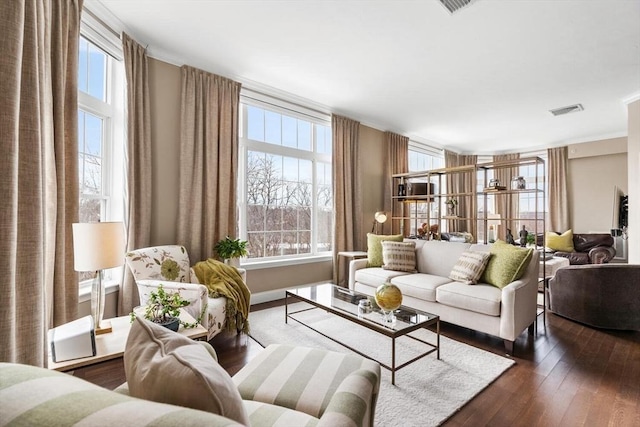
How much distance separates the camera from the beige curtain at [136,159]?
2811mm

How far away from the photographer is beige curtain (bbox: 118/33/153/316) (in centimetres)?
281

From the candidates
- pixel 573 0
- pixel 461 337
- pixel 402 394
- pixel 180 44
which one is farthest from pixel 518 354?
pixel 180 44

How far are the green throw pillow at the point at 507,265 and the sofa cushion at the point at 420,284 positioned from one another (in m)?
0.46

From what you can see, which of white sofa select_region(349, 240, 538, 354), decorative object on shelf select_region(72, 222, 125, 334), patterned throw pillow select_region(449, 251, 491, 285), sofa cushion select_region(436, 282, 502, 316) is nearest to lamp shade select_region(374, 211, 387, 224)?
white sofa select_region(349, 240, 538, 354)

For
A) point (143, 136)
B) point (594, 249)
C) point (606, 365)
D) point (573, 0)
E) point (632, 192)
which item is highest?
point (573, 0)

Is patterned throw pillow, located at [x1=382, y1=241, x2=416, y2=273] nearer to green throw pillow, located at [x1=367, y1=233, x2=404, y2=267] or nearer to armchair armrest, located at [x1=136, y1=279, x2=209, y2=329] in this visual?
green throw pillow, located at [x1=367, y1=233, x2=404, y2=267]

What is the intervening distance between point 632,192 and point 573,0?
321 cm

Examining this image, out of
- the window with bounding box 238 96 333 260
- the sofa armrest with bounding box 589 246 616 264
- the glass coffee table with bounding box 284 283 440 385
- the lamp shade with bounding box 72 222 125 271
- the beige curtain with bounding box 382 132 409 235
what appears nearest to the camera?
the lamp shade with bounding box 72 222 125 271

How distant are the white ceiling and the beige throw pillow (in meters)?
2.57

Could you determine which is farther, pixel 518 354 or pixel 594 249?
pixel 594 249

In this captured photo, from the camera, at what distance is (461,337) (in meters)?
2.89

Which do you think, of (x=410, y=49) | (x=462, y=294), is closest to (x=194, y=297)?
(x=462, y=294)

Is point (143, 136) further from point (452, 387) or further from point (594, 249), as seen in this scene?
point (594, 249)

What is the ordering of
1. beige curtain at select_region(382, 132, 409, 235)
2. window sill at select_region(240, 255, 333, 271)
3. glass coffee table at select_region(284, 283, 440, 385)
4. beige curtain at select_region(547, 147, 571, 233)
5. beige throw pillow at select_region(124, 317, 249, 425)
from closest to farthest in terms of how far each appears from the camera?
beige throw pillow at select_region(124, 317, 249, 425)
glass coffee table at select_region(284, 283, 440, 385)
window sill at select_region(240, 255, 333, 271)
beige curtain at select_region(382, 132, 409, 235)
beige curtain at select_region(547, 147, 571, 233)
